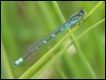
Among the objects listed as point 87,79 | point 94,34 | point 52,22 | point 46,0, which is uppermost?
point 46,0

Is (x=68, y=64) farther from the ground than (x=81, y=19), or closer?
closer

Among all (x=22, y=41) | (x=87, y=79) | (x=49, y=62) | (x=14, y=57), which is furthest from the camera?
(x=22, y=41)

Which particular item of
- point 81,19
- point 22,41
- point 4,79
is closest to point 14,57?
point 22,41

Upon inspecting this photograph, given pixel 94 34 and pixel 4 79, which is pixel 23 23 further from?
pixel 4 79

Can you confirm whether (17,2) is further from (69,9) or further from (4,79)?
(4,79)

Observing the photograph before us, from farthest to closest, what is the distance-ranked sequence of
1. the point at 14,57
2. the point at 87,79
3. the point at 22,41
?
the point at 22,41 < the point at 14,57 < the point at 87,79

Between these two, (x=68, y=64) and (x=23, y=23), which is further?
(x=23, y=23)
